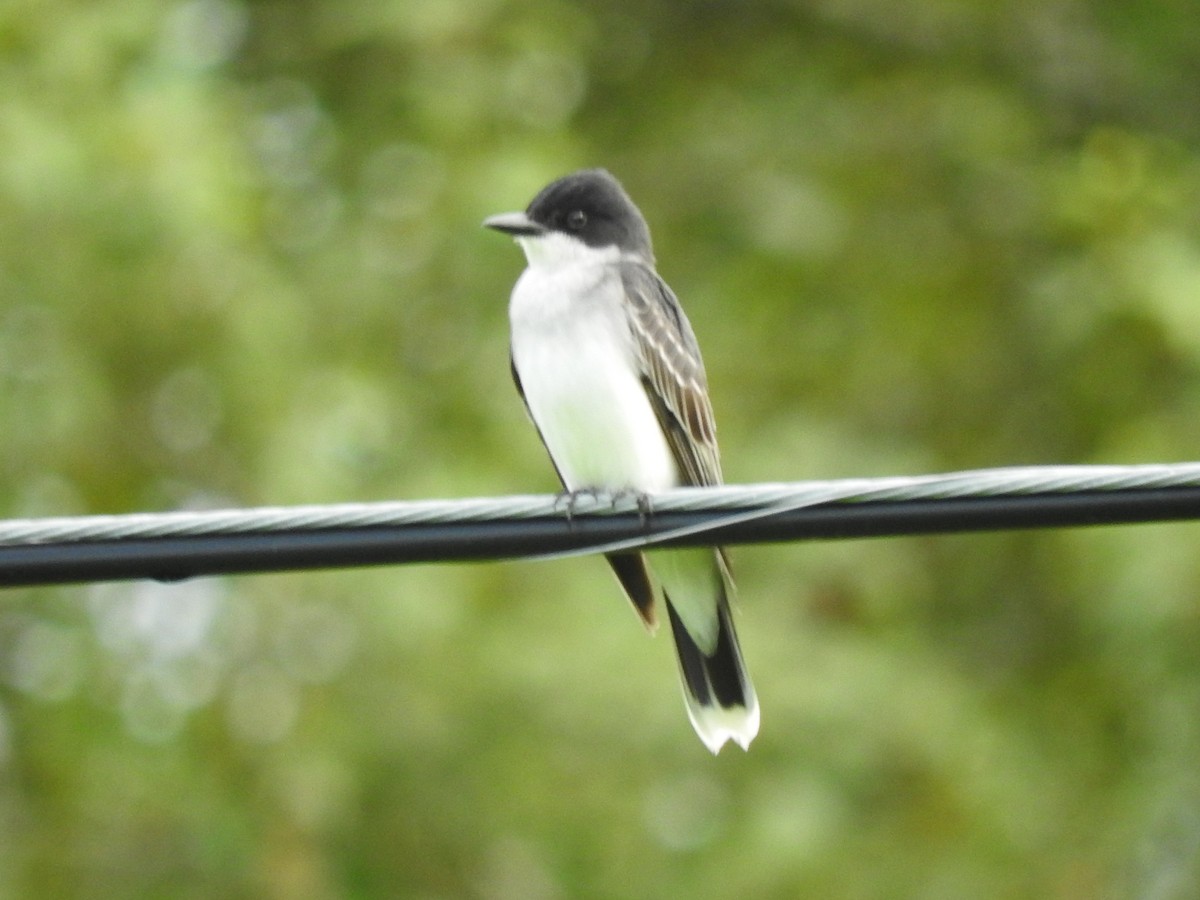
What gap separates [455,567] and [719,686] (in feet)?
6.86

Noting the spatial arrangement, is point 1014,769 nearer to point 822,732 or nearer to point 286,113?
point 822,732

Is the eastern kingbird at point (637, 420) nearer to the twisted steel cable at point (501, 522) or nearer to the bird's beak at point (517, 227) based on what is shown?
the bird's beak at point (517, 227)

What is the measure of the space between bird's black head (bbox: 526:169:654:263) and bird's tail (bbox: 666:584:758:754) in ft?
3.92

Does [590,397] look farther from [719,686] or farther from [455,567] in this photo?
[455,567]

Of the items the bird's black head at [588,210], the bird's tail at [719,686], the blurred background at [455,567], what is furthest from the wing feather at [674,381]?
the blurred background at [455,567]

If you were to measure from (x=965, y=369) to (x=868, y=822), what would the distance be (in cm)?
260

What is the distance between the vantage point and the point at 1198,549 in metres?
6.63

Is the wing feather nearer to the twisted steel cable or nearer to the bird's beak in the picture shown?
the bird's beak

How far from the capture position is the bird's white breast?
4973mm

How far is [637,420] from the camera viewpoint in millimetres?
5023

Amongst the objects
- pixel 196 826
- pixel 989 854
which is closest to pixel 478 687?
pixel 196 826

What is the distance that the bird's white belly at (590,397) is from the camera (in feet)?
16.3

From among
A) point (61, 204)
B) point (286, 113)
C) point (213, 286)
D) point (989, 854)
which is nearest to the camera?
point (61, 204)

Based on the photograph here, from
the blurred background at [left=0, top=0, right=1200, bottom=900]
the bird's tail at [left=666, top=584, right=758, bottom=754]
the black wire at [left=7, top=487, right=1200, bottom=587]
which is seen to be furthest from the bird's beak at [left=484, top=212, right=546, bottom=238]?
the black wire at [left=7, top=487, right=1200, bottom=587]
